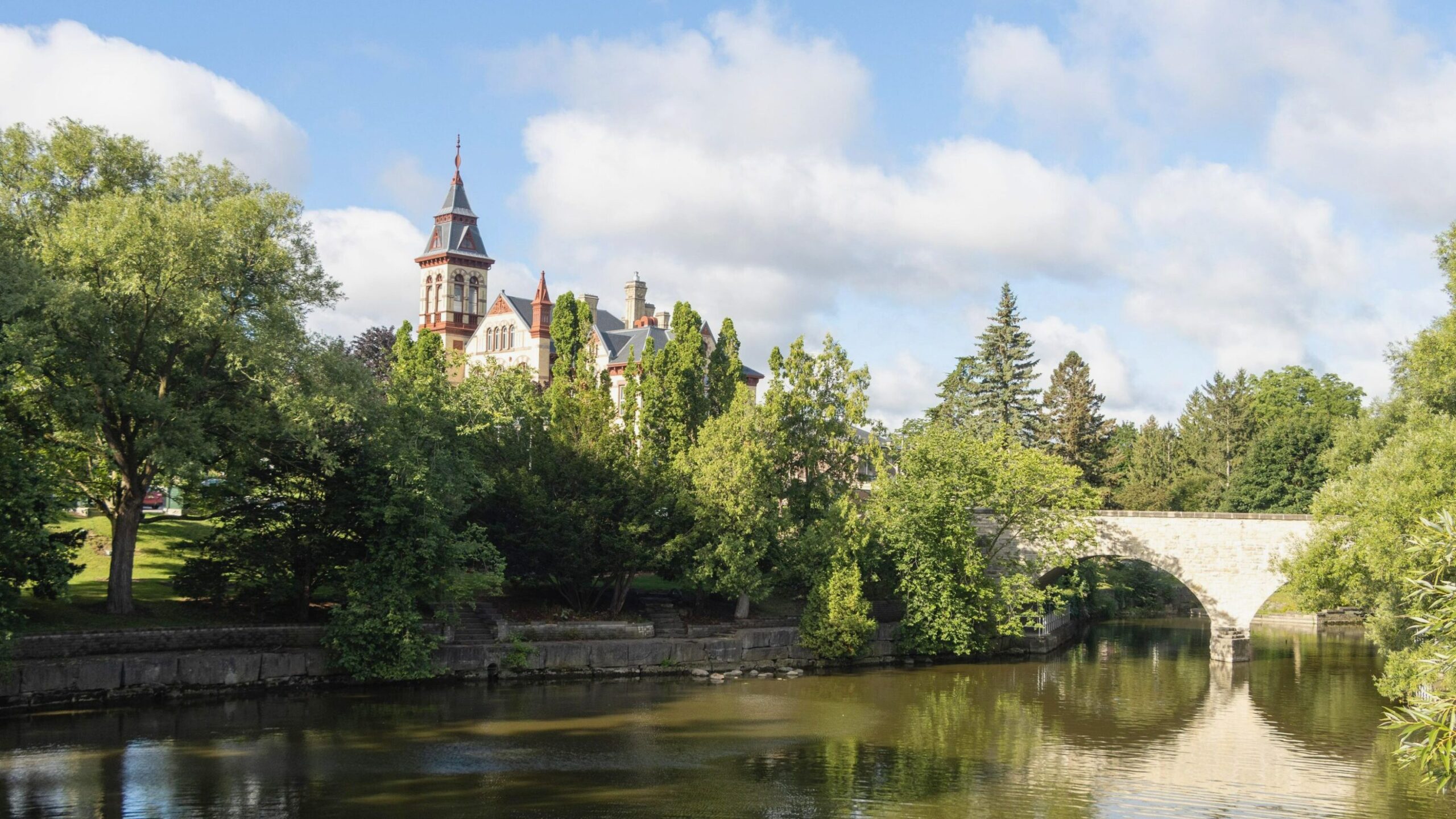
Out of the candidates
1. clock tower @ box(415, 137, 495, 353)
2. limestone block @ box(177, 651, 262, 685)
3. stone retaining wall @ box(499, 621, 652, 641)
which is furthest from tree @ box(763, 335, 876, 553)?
clock tower @ box(415, 137, 495, 353)

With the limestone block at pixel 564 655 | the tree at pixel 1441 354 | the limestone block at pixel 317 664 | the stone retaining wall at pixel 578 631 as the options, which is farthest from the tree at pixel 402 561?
the tree at pixel 1441 354


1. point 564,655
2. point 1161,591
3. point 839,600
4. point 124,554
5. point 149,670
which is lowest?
point 564,655

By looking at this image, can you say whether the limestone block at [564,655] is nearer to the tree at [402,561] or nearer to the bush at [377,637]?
the tree at [402,561]

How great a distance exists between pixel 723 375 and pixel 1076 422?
2265 centimetres

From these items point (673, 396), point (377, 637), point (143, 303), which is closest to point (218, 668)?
point (377, 637)

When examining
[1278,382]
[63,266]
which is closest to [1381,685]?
[63,266]

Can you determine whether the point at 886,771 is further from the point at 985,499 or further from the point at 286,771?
the point at 985,499

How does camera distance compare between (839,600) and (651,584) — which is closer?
(839,600)

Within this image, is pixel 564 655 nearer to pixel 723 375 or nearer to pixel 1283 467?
pixel 723 375

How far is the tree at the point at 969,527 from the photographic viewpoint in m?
40.2

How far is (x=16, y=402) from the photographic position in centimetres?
2783

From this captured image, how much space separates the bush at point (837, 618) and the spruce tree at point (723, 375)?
10.4 metres

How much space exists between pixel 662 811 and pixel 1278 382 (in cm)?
7377

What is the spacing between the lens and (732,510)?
129 feet
